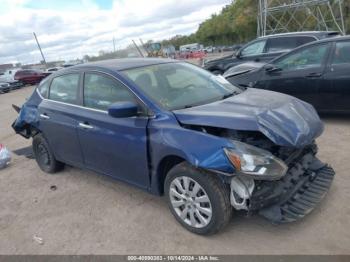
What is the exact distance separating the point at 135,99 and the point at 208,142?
3.54 feet

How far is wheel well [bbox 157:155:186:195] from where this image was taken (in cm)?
372

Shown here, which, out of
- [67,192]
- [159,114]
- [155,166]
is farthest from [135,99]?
[67,192]

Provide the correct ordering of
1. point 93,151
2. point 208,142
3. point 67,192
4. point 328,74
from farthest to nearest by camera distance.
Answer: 1. point 328,74
2. point 67,192
3. point 93,151
4. point 208,142

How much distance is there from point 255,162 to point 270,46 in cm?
818

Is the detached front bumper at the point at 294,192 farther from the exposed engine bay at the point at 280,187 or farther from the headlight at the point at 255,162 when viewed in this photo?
the headlight at the point at 255,162

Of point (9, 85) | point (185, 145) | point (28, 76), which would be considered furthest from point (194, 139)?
point (28, 76)

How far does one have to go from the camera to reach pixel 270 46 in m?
10.7

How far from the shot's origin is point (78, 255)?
3551mm

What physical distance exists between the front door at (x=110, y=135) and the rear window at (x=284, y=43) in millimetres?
7211

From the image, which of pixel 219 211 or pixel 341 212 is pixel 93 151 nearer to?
pixel 219 211

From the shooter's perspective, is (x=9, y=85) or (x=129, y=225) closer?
(x=129, y=225)

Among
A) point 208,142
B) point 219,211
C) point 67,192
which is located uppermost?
point 208,142

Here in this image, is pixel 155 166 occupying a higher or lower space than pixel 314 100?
higher

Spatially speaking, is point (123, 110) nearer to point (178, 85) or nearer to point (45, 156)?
point (178, 85)
